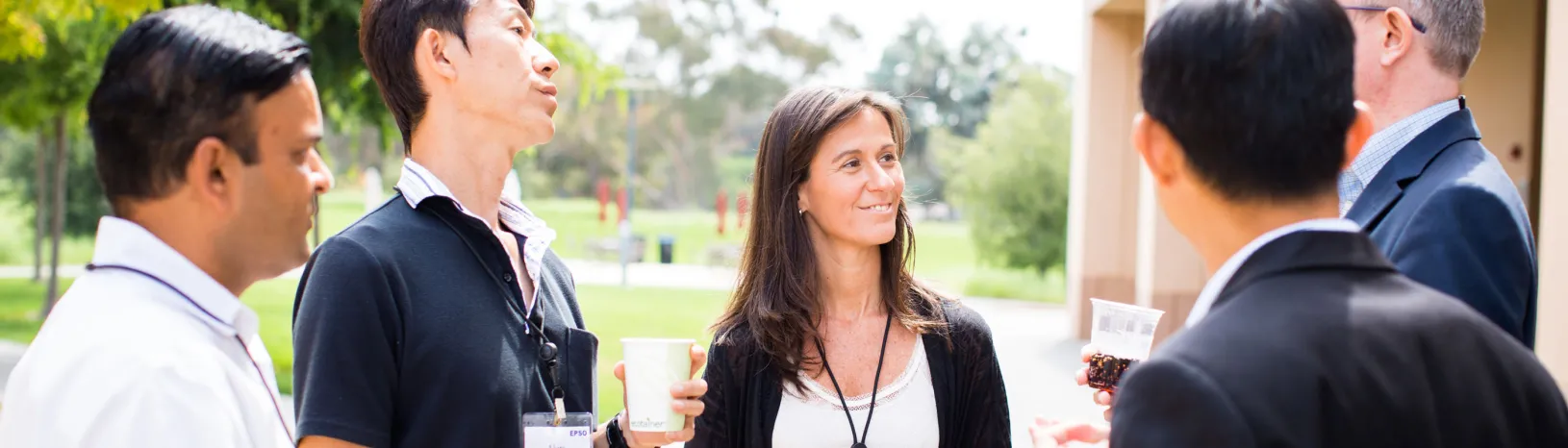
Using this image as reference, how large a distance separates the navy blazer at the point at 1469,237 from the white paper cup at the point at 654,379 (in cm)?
131

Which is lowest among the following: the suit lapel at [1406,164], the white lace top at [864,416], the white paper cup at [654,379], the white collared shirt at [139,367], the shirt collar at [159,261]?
the white lace top at [864,416]

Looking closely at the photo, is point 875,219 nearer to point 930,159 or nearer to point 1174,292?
→ point 1174,292

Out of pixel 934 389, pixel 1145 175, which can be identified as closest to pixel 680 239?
pixel 1145 175

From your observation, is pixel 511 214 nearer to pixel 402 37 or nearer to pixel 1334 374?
pixel 402 37

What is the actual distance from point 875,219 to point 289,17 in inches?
328

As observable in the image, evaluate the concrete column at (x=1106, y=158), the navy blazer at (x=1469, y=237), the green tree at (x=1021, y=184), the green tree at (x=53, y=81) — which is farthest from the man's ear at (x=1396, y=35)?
the green tree at (x=1021, y=184)

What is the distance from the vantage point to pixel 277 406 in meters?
1.64

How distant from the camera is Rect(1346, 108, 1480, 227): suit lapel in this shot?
2.28 metres

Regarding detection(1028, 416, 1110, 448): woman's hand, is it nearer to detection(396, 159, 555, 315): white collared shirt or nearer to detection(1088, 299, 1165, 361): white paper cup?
detection(1088, 299, 1165, 361): white paper cup

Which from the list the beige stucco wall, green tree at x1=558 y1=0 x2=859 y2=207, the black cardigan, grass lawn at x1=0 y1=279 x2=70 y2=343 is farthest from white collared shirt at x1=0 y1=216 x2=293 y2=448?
green tree at x1=558 y1=0 x2=859 y2=207

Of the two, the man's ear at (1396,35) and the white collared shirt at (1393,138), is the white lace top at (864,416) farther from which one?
the man's ear at (1396,35)

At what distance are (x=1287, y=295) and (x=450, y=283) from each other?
55.9 inches

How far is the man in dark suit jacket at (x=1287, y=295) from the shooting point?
49.4 inches

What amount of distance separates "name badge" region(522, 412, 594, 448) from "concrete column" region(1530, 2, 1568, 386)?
5172 mm
